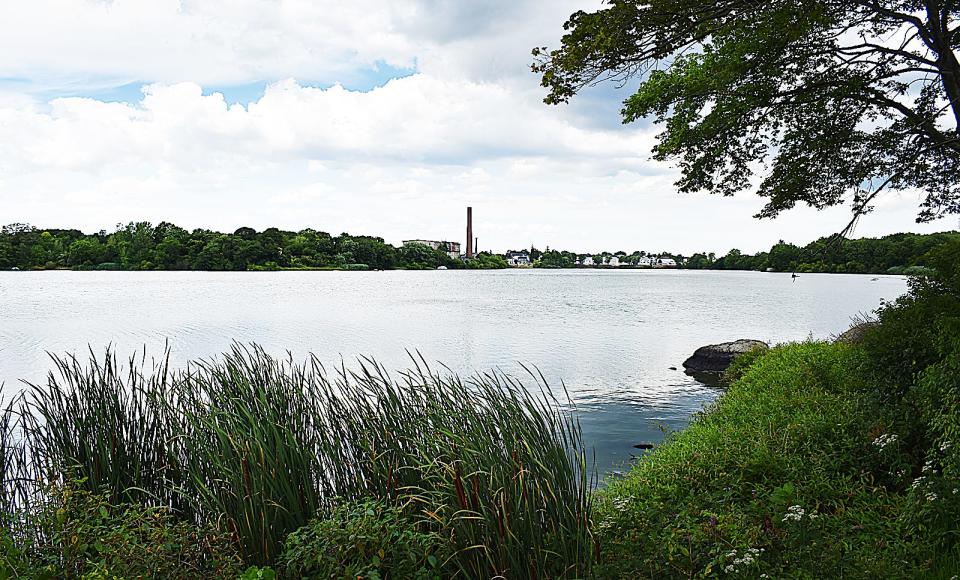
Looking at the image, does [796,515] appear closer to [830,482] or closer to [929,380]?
[929,380]

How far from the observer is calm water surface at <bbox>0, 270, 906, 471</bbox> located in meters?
14.9

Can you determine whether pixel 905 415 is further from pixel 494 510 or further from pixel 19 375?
pixel 19 375

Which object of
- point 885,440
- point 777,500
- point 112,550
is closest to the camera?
point 112,550

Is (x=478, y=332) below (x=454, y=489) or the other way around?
below

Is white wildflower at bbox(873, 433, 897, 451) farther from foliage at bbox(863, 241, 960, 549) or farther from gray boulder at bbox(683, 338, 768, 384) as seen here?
gray boulder at bbox(683, 338, 768, 384)

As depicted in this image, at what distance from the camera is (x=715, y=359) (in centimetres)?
1784

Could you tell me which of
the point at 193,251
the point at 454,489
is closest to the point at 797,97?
the point at 454,489

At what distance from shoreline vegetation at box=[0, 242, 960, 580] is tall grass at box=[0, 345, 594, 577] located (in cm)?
2

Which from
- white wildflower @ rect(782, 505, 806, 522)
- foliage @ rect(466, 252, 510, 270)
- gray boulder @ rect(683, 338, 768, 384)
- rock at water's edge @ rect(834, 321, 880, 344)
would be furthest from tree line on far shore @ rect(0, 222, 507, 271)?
white wildflower @ rect(782, 505, 806, 522)

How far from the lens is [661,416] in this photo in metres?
12.6

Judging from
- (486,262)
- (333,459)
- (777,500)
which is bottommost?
(777,500)

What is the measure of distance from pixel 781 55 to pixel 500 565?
9.82 m

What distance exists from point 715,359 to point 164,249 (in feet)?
275

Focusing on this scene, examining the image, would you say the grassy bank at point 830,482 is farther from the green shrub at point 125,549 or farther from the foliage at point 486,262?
the foliage at point 486,262
